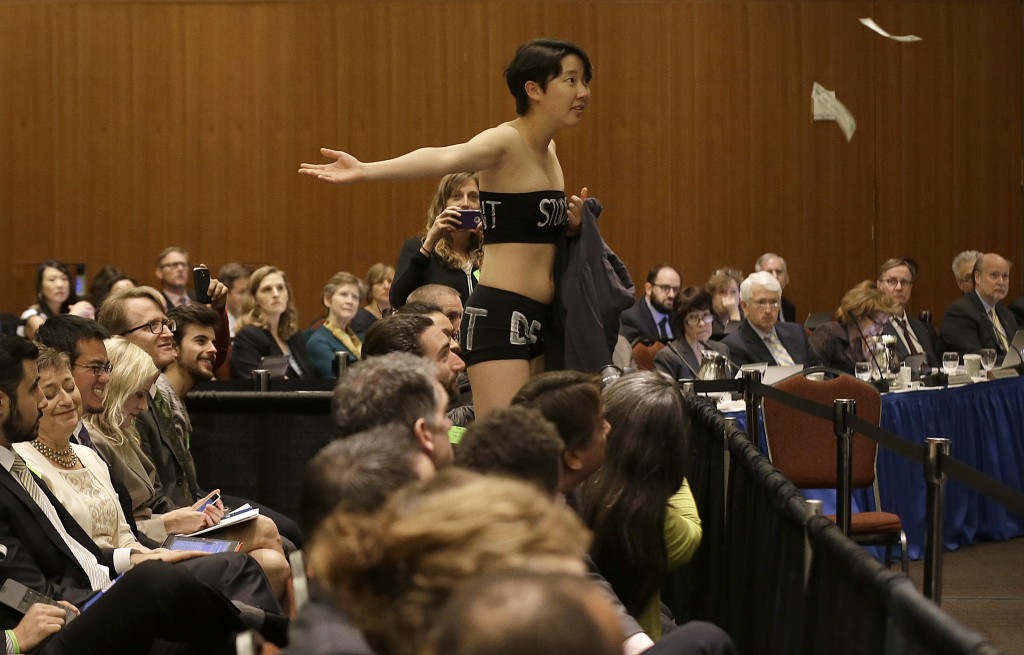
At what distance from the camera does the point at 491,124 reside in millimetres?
10539

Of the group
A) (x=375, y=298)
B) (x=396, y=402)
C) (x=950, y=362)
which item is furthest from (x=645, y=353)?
(x=396, y=402)

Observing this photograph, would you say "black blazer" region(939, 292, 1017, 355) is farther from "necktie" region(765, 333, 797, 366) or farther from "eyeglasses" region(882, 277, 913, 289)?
"necktie" region(765, 333, 797, 366)

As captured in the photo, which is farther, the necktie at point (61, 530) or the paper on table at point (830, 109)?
the paper on table at point (830, 109)

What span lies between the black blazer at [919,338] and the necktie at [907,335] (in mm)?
67

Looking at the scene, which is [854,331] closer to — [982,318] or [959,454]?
[959,454]

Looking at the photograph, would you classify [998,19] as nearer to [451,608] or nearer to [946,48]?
[946,48]

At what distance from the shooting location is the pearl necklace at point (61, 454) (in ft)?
10.3

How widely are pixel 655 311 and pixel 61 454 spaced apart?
19.4 feet

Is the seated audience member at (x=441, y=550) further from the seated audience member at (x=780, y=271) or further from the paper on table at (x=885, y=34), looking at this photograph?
the paper on table at (x=885, y=34)

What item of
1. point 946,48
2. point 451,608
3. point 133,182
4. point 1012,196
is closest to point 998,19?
point 946,48

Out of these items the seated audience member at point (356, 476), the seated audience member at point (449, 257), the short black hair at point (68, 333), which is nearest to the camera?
the seated audience member at point (356, 476)

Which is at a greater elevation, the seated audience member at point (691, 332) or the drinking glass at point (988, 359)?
the seated audience member at point (691, 332)

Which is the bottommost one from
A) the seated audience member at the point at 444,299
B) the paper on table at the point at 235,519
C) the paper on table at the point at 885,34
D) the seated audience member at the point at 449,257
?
the paper on table at the point at 235,519

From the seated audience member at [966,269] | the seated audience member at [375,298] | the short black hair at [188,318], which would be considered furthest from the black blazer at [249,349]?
the seated audience member at [966,269]
